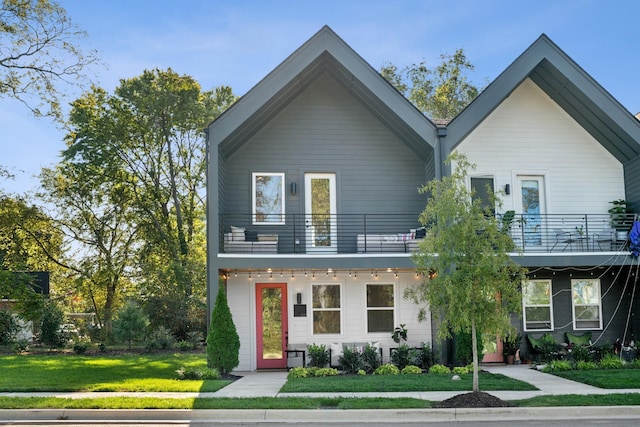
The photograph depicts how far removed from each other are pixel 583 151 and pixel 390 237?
21.6ft

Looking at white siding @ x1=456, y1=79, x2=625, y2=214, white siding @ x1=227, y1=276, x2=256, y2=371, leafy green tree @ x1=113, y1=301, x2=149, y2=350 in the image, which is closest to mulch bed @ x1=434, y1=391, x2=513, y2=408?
white siding @ x1=227, y1=276, x2=256, y2=371

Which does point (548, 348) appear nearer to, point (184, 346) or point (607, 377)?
point (607, 377)

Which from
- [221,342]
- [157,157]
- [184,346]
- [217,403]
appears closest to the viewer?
[217,403]

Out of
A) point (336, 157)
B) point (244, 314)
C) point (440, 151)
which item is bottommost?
point (244, 314)

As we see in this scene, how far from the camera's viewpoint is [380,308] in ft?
60.6

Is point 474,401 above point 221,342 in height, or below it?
below

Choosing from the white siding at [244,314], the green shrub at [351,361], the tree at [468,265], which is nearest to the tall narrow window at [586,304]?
the green shrub at [351,361]

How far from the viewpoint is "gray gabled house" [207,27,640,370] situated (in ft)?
58.0

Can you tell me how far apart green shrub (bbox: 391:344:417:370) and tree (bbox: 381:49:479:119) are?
830 inches

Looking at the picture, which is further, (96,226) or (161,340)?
(96,226)

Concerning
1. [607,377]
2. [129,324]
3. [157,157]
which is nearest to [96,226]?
[157,157]

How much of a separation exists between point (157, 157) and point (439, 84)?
1587 cm

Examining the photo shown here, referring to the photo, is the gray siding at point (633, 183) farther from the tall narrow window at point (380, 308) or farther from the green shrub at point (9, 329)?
the green shrub at point (9, 329)

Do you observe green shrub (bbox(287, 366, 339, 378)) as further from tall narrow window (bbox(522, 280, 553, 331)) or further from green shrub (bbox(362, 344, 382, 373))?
tall narrow window (bbox(522, 280, 553, 331))
